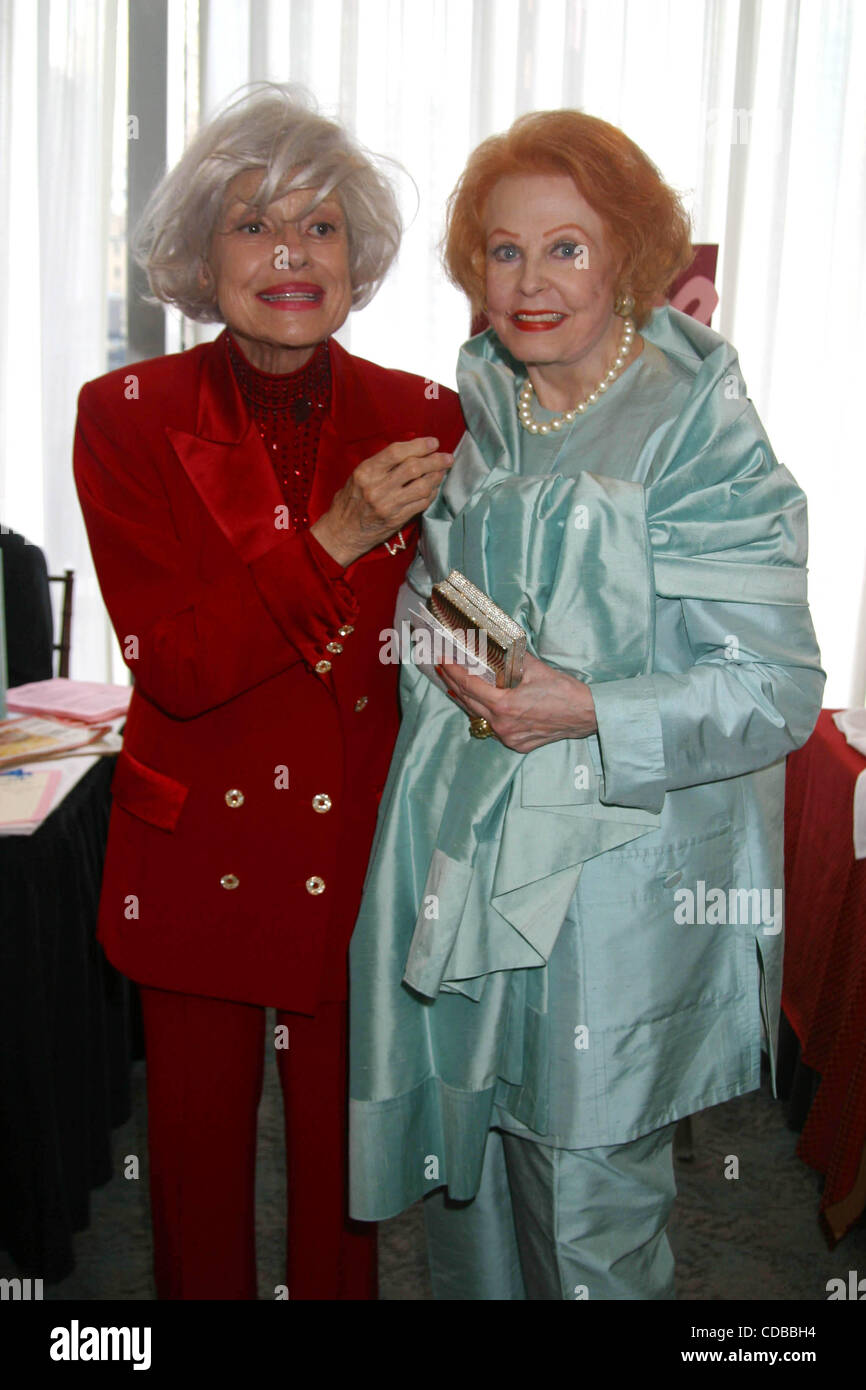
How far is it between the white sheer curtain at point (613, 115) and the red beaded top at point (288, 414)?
2053mm

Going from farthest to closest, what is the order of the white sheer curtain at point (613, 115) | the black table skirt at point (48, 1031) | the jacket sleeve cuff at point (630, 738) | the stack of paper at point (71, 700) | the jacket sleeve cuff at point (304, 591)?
the white sheer curtain at point (613, 115) < the stack of paper at point (71, 700) < the black table skirt at point (48, 1031) < the jacket sleeve cuff at point (304, 591) < the jacket sleeve cuff at point (630, 738)

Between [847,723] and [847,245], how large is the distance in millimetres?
1762

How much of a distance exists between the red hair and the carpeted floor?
1554 mm

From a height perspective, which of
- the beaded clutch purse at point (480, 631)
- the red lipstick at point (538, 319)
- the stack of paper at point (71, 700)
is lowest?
the stack of paper at point (71, 700)

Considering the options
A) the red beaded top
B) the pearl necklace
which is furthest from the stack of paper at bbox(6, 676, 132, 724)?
the pearl necklace

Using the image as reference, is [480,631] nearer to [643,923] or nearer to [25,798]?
[643,923]

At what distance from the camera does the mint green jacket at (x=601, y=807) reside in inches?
44.8

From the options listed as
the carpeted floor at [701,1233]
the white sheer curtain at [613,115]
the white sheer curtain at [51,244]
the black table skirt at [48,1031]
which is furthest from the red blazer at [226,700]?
the white sheer curtain at [51,244]

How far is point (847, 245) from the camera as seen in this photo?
3.40 m

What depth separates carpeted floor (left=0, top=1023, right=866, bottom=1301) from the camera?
1865 millimetres

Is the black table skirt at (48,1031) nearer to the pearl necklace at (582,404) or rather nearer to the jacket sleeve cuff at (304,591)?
the jacket sleeve cuff at (304,591)

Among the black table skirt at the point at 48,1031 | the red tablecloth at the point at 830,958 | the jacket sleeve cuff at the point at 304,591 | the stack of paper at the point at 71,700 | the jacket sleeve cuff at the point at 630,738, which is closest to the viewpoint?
the jacket sleeve cuff at the point at 630,738
